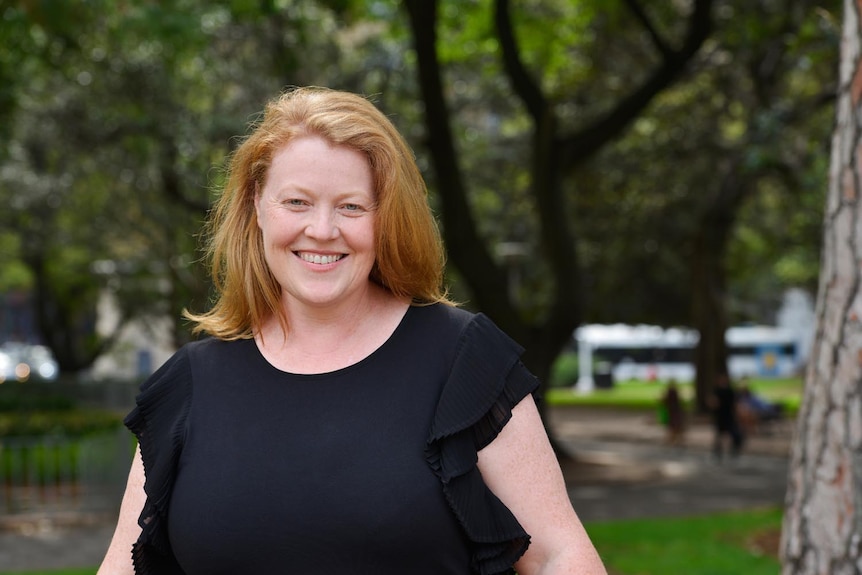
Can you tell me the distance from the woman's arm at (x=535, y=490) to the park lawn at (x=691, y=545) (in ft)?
23.5

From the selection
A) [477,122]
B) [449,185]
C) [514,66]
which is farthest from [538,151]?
[477,122]

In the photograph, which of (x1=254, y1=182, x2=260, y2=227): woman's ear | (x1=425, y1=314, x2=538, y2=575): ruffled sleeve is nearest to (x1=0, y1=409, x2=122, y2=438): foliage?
(x1=254, y1=182, x2=260, y2=227): woman's ear

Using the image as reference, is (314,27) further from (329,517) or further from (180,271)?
(329,517)

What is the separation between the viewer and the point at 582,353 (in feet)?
178

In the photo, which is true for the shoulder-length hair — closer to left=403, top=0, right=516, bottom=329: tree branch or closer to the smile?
the smile

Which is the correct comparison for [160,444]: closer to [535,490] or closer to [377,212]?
[377,212]

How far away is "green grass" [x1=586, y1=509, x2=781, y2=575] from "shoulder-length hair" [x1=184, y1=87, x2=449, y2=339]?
281 inches

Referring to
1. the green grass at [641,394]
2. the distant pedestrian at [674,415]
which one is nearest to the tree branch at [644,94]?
the distant pedestrian at [674,415]

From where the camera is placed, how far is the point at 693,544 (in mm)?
10938

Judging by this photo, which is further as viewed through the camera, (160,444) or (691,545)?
(691,545)

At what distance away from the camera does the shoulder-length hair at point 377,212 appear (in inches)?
78.8

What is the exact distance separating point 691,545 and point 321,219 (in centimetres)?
958

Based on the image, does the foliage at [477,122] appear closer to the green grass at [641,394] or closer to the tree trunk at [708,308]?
the tree trunk at [708,308]

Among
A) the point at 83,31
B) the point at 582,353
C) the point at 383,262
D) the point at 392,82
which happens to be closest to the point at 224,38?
the point at 392,82
